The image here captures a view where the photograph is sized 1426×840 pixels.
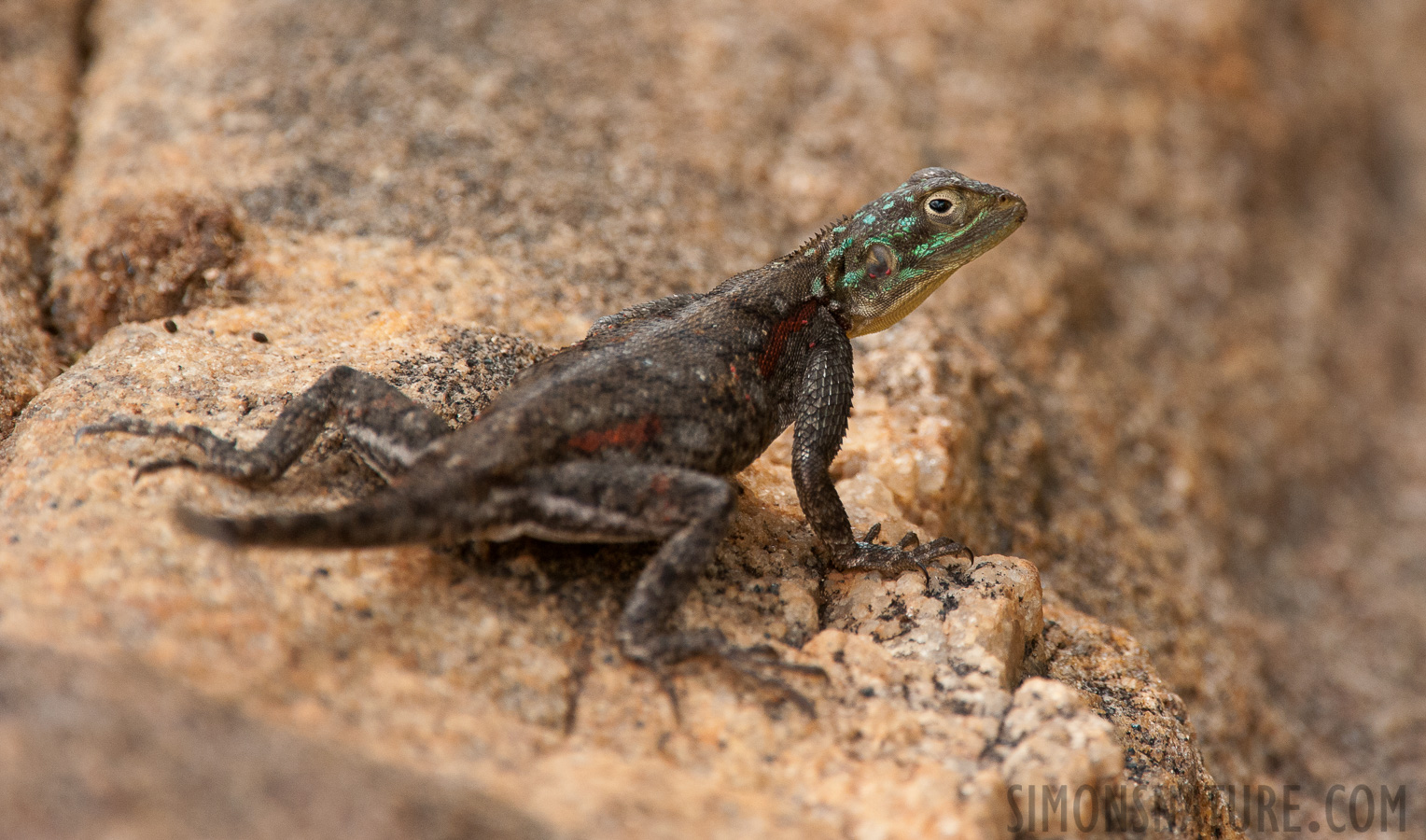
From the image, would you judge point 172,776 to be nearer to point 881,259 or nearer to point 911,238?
point 881,259

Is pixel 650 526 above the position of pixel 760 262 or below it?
below

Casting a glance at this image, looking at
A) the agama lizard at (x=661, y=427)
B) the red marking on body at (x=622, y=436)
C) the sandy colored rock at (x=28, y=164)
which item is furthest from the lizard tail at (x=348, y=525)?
the sandy colored rock at (x=28, y=164)

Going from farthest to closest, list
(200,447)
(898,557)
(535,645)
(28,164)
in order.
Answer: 1. (28,164)
2. (898,557)
3. (200,447)
4. (535,645)

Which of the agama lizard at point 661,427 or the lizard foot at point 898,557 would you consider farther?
the lizard foot at point 898,557

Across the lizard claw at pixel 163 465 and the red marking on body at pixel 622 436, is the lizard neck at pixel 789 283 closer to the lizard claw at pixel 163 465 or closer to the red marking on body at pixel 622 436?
the red marking on body at pixel 622 436

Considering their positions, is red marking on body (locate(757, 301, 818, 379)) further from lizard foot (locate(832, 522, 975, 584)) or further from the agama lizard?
lizard foot (locate(832, 522, 975, 584))

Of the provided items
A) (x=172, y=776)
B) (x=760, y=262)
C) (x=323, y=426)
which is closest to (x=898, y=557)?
(x=323, y=426)

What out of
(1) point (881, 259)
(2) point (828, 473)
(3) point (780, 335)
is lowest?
(2) point (828, 473)

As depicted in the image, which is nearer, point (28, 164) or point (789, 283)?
point (789, 283)
